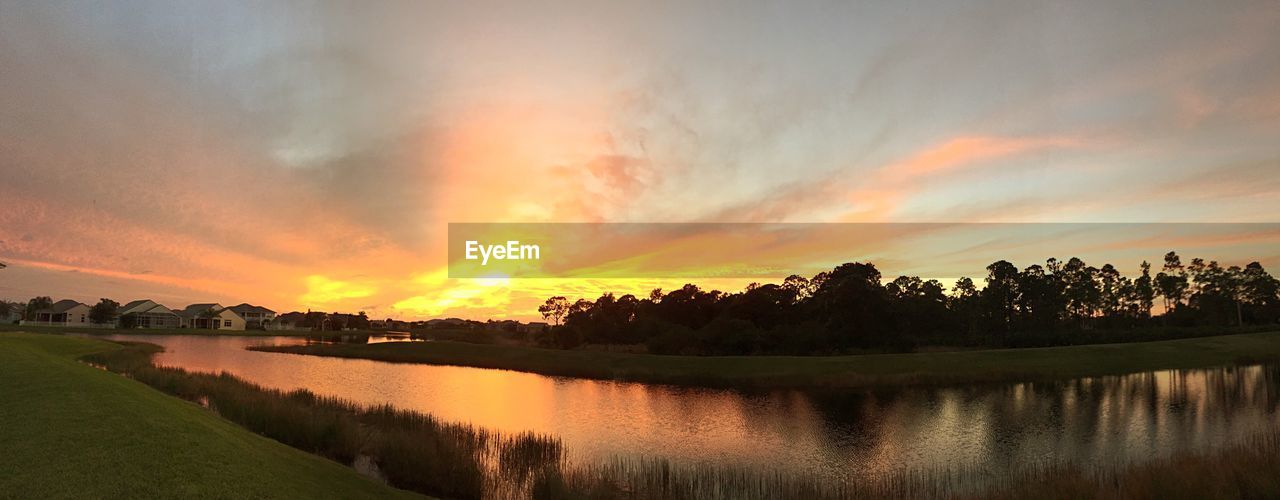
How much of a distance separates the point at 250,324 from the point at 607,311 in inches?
5376

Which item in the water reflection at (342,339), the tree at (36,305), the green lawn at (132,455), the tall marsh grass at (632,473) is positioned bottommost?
the water reflection at (342,339)

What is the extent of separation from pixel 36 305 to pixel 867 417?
215 m

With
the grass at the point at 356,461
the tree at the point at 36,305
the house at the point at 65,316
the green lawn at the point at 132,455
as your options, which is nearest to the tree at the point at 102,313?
the house at the point at 65,316

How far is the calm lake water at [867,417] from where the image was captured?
80.6 feet

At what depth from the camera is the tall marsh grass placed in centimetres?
1537

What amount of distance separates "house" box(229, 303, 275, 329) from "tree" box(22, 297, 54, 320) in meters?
42.7

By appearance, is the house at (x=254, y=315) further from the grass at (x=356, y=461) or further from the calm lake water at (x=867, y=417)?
the grass at (x=356, y=461)

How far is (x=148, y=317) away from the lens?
15175 cm

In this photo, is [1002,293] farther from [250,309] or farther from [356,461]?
[250,309]

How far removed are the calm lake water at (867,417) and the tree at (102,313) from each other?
13101 cm

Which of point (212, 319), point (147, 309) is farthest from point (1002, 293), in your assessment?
point (147, 309)

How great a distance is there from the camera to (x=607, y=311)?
124 meters

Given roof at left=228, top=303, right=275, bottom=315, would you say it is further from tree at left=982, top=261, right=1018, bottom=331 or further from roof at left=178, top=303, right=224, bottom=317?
tree at left=982, top=261, right=1018, bottom=331

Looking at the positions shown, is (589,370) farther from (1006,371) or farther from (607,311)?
(607,311)
